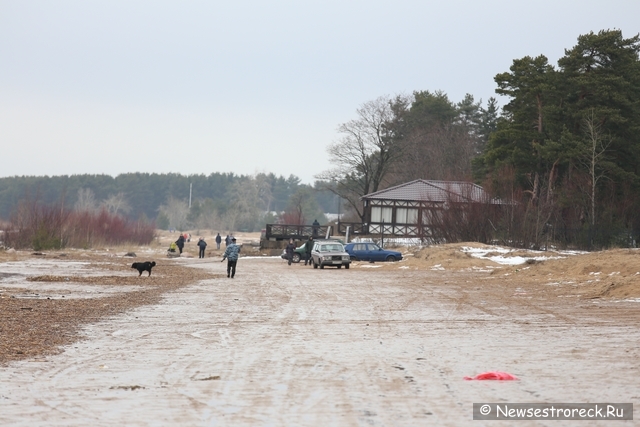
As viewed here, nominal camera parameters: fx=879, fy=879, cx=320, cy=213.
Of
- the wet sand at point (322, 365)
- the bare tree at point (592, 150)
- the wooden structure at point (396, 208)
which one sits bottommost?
the wet sand at point (322, 365)

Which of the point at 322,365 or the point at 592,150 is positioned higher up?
the point at 592,150

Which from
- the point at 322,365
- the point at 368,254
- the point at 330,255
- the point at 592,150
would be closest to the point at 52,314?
the point at 322,365

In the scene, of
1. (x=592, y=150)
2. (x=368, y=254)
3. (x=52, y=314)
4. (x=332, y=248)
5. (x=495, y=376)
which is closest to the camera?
(x=495, y=376)

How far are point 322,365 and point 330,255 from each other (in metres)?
34.7

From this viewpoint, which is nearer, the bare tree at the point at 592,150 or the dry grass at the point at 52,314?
the dry grass at the point at 52,314

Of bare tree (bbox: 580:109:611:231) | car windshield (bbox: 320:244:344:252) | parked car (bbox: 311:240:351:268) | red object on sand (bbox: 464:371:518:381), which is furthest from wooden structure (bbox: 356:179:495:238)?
red object on sand (bbox: 464:371:518:381)

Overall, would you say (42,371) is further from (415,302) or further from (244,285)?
(244,285)

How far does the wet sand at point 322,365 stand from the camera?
843 cm

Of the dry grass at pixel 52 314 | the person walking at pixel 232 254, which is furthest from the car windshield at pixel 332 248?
the dry grass at pixel 52 314

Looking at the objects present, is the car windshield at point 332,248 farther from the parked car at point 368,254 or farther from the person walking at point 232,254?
the person walking at point 232,254

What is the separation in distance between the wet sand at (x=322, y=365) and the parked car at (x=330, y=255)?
24.9 meters

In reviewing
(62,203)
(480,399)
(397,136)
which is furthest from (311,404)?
(397,136)

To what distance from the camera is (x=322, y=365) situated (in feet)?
37.3

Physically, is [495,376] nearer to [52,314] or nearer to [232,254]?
[52,314]
